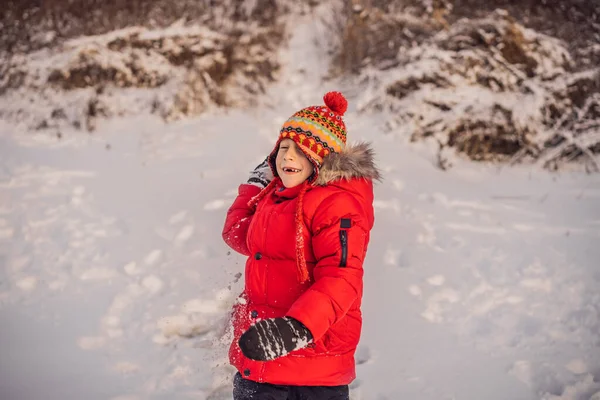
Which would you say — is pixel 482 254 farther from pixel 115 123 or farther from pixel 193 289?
pixel 115 123

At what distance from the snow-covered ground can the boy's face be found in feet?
5.16

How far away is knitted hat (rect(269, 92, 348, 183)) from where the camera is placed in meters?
2.15

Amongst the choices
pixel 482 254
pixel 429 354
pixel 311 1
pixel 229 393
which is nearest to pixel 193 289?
pixel 229 393

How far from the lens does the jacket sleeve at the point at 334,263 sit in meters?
1.76

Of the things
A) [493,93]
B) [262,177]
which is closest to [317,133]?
[262,177]

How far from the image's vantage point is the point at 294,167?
85.0 inches

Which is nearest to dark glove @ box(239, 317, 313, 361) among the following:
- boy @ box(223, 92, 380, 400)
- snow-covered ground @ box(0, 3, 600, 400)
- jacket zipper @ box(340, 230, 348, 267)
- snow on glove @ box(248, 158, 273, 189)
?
boy @ box(223, 92, 380, 400)

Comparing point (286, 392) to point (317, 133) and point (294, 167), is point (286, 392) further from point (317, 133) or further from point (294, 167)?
point (317, 133)

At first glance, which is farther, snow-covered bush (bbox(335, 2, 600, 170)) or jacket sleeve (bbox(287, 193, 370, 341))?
snow-covered bush (bbox(335, 2, 600, 170))

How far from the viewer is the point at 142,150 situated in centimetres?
620

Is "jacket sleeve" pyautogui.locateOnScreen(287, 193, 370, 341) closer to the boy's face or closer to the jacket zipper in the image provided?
the jacket zipper

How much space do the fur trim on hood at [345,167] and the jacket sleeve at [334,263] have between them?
102 mm

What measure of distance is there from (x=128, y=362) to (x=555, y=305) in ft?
10.6

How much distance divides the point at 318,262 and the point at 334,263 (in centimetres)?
9
